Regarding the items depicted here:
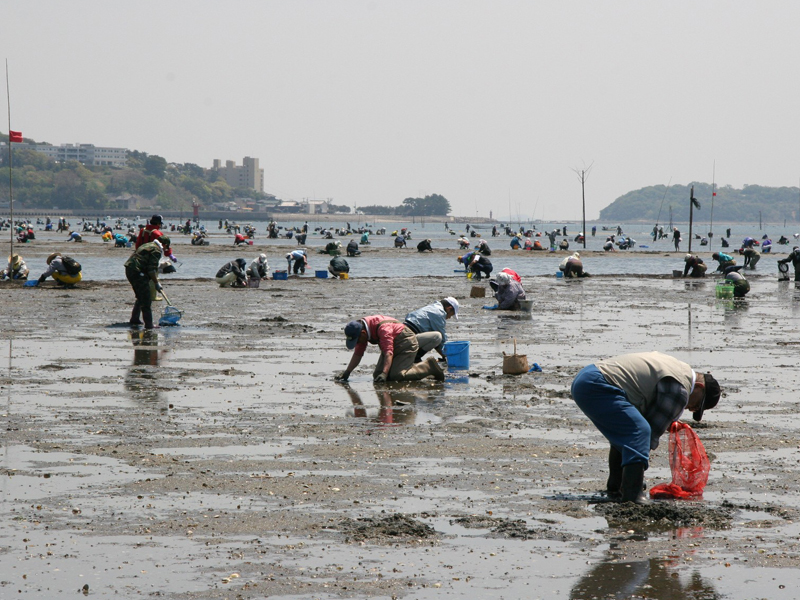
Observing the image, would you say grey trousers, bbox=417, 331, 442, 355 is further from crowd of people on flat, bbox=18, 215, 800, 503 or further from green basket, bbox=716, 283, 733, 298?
green basket, bbox=716, 283, 733, 298

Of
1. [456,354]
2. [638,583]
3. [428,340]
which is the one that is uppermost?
[428,340]

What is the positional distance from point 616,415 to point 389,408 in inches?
167

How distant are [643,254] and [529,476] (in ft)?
179

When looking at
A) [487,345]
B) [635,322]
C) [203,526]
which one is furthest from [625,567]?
[635,322]

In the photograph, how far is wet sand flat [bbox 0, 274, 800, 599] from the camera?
5.50 m

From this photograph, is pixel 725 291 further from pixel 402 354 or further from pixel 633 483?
pixel 633 483

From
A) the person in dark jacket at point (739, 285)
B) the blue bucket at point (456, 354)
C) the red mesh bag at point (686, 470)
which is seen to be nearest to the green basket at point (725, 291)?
the person in dark jacket at point (739, 285)

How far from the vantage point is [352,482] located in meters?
7.50

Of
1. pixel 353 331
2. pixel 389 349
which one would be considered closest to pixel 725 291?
pixel 389 349

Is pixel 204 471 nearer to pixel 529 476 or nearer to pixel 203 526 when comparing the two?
pixel 203 526

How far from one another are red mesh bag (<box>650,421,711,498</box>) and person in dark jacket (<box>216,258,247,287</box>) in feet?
73.0

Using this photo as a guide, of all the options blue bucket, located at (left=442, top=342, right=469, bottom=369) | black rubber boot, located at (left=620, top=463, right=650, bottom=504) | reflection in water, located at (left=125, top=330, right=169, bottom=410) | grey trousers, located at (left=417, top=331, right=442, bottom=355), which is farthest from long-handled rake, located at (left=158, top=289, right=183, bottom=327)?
black rubber boot, located at (left=620, top=463, right=650, bottom=504)

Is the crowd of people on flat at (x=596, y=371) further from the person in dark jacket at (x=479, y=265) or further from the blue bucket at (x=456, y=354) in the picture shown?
the person in dark jacket at (x=479, y=265)

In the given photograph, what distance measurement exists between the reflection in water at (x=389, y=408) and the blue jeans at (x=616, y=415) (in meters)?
3.28
